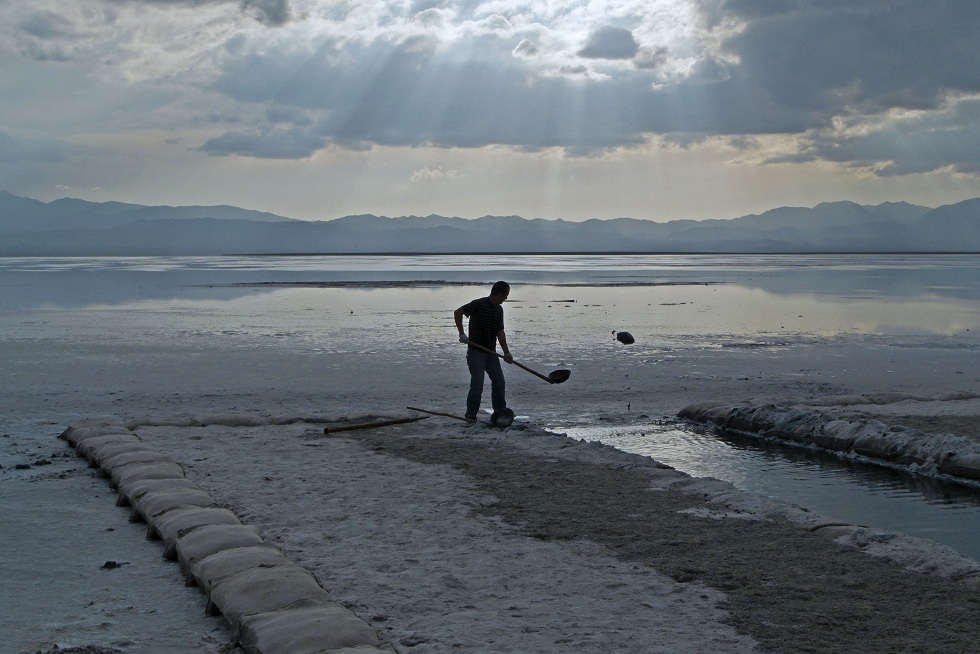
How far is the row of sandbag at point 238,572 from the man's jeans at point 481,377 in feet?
11.1

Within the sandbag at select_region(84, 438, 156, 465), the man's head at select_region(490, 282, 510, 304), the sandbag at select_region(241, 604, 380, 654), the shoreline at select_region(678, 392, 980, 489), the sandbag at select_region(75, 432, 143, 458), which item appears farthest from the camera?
the man's head at select_region(490, 282, 510, 304)

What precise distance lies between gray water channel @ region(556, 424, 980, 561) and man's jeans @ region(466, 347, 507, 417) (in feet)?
2.55

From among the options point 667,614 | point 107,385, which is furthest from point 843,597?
point 107,385

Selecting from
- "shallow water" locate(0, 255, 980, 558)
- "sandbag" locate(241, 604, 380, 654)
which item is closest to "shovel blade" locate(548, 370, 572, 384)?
"shallow water" locate(0, 255, 980, 558)

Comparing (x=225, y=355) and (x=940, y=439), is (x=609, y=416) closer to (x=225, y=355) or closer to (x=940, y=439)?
(x=940, y=439)

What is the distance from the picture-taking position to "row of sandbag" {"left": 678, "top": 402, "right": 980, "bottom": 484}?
26.5ft

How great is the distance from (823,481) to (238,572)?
17.2ft

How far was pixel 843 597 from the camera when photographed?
4602mm

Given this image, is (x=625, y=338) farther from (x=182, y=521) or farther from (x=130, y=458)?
(x=182, y=521)

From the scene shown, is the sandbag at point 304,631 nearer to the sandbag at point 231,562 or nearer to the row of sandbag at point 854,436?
the sandbag at point 231,562

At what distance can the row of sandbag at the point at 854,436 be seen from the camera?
8062mm

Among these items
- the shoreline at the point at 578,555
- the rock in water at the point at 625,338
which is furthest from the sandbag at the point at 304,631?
the rock in water at the point at 625,338

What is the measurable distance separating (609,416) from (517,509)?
14.3ft

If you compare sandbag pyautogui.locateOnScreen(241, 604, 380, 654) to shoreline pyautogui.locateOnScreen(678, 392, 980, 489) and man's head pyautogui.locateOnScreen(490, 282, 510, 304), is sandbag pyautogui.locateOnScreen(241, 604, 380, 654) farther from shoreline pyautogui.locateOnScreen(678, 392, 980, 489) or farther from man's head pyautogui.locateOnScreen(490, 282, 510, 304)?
shoreline pyautogui.locateOnScreen(678, 392, 980, 489)
